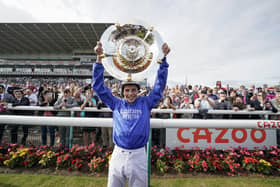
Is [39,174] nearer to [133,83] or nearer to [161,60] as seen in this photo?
[133,83]

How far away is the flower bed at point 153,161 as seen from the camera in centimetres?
316

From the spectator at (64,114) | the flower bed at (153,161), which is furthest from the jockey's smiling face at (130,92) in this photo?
the spectator at (64,114)

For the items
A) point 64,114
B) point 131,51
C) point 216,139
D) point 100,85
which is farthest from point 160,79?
point 64,114

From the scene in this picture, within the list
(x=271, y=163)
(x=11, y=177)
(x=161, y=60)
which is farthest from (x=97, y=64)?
(x=271, y=163)

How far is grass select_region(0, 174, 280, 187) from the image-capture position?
2712 millimetres

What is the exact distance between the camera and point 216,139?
391cm

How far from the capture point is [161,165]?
3.15 metres

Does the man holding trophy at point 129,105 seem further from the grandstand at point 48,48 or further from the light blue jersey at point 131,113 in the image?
the grandstand at point 48,48

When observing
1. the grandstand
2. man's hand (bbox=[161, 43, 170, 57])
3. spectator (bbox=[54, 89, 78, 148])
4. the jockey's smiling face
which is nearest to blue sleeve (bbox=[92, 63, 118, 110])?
the jockey's smiling face

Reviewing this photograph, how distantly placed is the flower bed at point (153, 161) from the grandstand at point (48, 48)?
27569 mm

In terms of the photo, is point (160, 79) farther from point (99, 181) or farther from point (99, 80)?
point (99, 181)

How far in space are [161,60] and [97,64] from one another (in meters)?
0.80

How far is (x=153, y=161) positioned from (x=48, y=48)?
149 ft

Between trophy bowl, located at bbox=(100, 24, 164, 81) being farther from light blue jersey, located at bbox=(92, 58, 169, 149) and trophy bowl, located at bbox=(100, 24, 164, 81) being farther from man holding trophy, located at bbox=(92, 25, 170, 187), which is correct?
light blue jersey, located at bbox=(92, 58, 169, 149)
